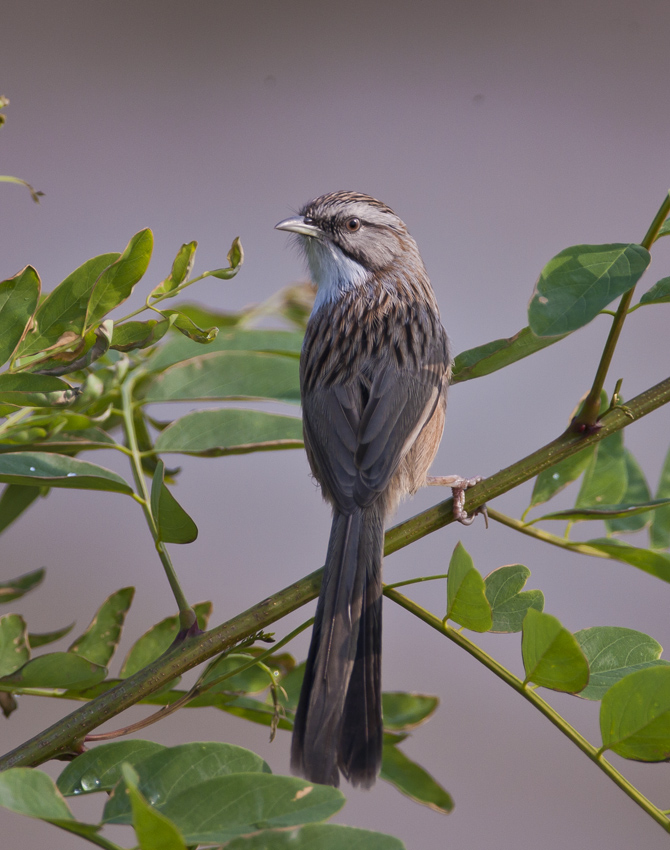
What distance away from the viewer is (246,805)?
3.75ft

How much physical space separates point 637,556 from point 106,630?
50.6 inches

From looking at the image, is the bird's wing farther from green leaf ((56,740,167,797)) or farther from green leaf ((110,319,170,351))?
green leaf ((56,740,167,797))

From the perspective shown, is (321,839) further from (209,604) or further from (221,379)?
(221,379)

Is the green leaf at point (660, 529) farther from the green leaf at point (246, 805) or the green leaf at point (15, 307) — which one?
the green leaf at point (15, 307)

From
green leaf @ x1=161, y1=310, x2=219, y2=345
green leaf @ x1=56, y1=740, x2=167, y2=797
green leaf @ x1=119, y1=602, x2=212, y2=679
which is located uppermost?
green leaf @ x1=161, y1=310, x2=219, y2=345

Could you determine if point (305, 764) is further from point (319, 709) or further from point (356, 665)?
point (356, 665)

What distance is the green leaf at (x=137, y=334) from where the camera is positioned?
5.26 feet

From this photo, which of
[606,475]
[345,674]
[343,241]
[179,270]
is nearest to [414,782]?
[345,674]

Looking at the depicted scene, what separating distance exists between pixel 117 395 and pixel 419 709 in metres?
1.14

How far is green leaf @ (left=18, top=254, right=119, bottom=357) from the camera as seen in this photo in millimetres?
1550

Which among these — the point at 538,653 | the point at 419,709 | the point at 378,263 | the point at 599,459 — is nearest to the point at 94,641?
the point at 419,709

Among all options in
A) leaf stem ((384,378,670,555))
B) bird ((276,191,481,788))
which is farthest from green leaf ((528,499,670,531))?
bird ((276,191,481,788))

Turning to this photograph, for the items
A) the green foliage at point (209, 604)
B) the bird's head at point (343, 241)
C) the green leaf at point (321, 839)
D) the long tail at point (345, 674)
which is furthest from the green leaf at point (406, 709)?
the bird's head at point (343, 241)

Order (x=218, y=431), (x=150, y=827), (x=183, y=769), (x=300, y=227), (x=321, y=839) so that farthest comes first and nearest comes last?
(x=300, y=227)
(x=218, y=431)
(x=183, y=769)
(x=321, y=839)
(x=150, y=827)
